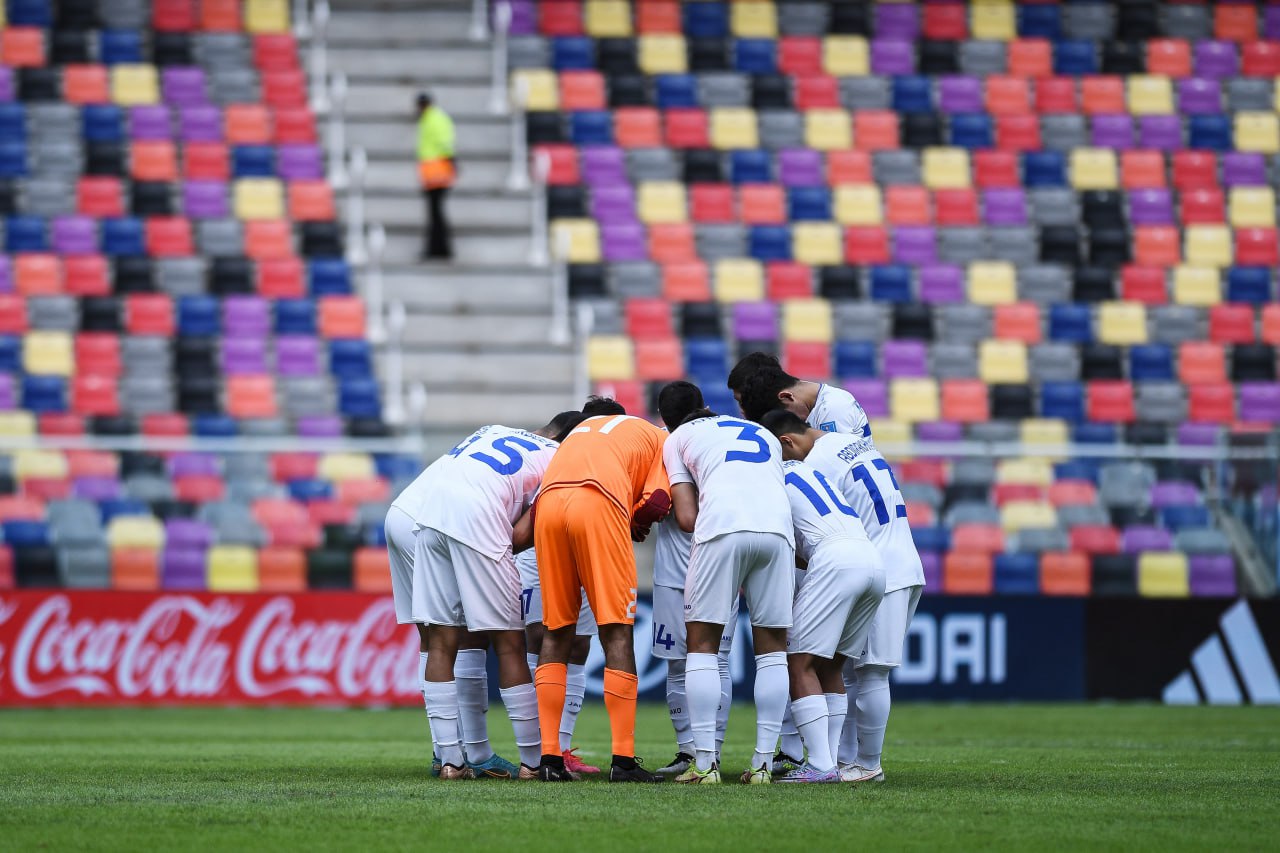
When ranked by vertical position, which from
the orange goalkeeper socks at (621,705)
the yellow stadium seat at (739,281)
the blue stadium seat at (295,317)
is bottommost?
the orange goalkeeper socks at (621,705)

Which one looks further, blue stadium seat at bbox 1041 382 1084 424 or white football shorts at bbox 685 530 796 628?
blue stadium seat at bbox 1041 382 1084 424

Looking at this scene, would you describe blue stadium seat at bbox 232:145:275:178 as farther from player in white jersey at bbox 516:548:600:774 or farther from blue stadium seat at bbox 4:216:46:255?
player in white jersey at bbox 516:548:600:774

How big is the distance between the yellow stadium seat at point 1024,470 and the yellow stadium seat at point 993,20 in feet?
33.3

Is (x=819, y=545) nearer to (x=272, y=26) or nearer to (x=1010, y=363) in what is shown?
(x=1010, y=363)

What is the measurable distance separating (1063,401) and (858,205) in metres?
3.68

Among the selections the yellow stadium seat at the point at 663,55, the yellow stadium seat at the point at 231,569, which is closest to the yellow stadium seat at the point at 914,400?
the yellow stadium seat at the point at 663,55

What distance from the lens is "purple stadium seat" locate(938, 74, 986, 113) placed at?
23859 millimetres

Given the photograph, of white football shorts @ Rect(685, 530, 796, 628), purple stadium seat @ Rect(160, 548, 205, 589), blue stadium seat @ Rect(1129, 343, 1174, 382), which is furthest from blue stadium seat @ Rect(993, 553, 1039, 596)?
white football shorts @ Rect(685, 530, 796, 628)

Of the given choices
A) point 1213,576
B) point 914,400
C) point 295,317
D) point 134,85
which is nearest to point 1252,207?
point 914,400

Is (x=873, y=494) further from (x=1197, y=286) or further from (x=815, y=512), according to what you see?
(x=1197, y=286)

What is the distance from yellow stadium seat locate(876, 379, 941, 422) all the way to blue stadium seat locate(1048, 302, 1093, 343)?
2.04m

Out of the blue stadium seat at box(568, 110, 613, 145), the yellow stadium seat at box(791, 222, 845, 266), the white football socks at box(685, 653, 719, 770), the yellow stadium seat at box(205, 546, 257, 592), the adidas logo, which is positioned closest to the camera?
the white football socks at box(685, 653, 719, 770)

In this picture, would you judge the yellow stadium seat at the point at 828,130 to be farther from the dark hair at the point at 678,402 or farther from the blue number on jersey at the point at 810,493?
the blue number on jersey at the point at 810,493

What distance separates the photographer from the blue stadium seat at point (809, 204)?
22422mm
